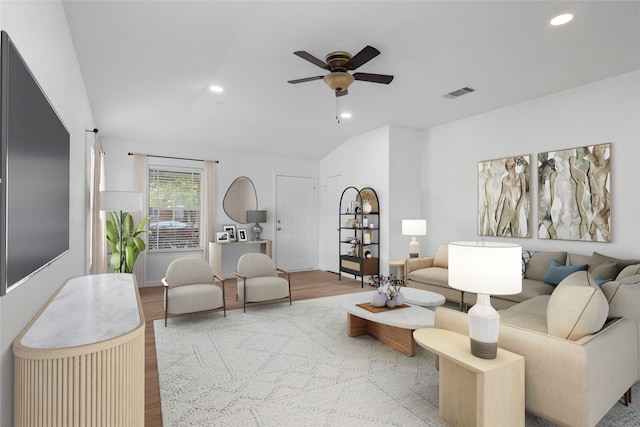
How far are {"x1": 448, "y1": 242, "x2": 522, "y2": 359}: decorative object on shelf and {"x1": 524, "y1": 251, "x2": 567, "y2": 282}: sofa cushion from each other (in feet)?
9.23

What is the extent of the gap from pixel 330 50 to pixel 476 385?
297 cm

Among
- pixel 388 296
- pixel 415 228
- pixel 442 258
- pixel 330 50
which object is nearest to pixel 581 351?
pixel 388 296

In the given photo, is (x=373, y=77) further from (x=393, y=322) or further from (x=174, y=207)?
Answer: (x=174, y=207)

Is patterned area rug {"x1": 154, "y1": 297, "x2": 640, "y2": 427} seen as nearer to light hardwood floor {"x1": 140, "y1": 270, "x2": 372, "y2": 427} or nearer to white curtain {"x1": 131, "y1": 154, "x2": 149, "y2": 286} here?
light hardwood floor {"x1": 140, "y1": 270, "x2": 372, "y2": 427}

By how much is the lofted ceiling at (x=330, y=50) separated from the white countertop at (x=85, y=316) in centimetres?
196

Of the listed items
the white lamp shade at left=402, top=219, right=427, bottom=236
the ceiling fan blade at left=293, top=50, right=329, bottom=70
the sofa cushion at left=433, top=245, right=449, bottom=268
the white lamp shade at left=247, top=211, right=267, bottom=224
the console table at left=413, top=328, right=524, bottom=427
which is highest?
the ceiling fan blade at left=293, top=50, right=329, bottom=70

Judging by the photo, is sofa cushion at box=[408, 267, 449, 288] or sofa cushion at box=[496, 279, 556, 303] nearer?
sofa cushion at box=[496, 279, 556, 303]

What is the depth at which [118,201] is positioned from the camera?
423cm

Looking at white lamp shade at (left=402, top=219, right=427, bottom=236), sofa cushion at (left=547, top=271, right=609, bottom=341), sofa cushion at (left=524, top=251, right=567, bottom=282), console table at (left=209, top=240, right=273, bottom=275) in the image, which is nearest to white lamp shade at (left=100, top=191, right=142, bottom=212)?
console table at (left=209, top=240, right=273, bottom=275)

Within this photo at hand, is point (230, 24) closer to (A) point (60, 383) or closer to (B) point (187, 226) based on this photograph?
(A) point (60, 383)

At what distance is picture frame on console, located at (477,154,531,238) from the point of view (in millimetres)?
4730

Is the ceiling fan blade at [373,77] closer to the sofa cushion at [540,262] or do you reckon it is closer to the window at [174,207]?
the sofa cushion at [540,262]

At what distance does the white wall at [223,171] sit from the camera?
5.97 metres

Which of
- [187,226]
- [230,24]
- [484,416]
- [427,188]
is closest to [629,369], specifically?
[484,416]
